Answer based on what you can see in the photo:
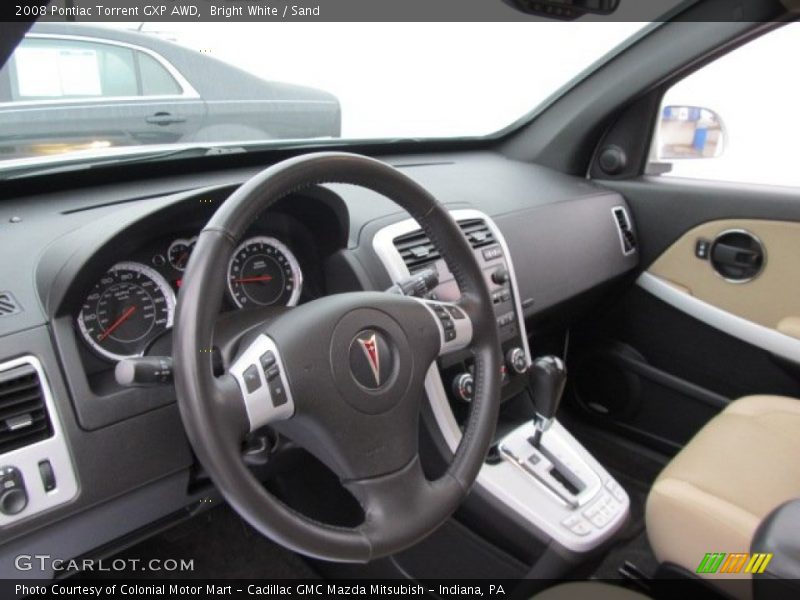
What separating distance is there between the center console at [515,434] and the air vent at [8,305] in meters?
0.68

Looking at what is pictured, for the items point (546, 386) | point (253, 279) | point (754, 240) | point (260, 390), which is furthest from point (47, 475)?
point (754, 240)

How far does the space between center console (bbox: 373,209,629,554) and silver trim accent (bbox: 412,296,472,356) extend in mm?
195

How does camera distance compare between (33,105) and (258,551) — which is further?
(258,551)

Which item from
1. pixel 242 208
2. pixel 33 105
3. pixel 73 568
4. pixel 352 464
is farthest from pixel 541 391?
pixel 33 105

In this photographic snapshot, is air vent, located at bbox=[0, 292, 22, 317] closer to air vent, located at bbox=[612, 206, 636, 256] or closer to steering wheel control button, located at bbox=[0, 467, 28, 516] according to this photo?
steering wheel control button, located at bbox=[0, 467, 28, 516]

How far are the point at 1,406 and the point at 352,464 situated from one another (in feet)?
1.65

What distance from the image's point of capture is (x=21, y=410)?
0.95 meters

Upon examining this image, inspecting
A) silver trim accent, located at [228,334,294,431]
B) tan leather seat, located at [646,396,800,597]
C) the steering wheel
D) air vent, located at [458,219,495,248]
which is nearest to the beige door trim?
tan leather seat, located at [646,396,800,597]

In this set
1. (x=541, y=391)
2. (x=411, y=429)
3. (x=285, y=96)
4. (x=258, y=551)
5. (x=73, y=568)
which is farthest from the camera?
(x=258, y=551)

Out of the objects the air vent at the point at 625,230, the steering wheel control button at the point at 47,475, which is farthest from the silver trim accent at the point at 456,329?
the air vent at the point at 625,230

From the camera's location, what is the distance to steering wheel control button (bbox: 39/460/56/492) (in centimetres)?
96

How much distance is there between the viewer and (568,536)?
1416 mm

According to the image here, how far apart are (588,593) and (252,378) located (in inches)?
29.9

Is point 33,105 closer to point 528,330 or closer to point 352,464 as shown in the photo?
point 352,464
